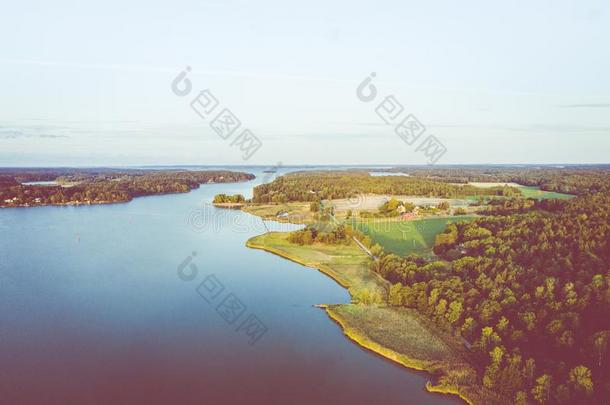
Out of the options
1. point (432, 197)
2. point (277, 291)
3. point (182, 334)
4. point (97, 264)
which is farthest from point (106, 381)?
point (432, 197)

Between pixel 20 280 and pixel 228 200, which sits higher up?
pixel 228 200

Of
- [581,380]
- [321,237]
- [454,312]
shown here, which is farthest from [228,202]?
[581,380]

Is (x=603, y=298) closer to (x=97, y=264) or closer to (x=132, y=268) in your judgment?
(x=132, y=268)

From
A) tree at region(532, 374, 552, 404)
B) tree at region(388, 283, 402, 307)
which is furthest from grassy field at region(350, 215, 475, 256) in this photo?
tree at region(532, 374, 552, 404)

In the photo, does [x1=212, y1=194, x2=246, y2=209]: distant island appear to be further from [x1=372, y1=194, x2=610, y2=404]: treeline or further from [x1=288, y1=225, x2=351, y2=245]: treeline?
[x1=372, y1=194, x2=610, y2=404]: treeline

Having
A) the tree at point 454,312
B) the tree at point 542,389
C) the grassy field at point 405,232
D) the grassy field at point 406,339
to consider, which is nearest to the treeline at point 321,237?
the grassy field at point 405,232

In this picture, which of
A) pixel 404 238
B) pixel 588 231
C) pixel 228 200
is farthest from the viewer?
pixel 228 200

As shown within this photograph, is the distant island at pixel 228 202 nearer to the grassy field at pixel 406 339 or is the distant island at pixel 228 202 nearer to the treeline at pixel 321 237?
the treeline at pixel 321 237
